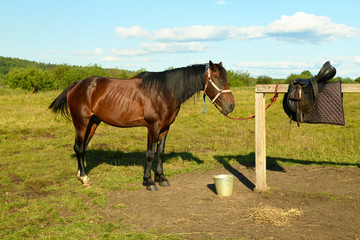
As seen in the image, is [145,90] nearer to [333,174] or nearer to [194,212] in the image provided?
[194,212]

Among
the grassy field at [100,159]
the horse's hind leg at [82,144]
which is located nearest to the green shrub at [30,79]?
the grassy field at [100,159]

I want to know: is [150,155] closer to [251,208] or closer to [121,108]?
[121,108]

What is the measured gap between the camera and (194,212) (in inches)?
193

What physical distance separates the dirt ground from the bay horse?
792 mm

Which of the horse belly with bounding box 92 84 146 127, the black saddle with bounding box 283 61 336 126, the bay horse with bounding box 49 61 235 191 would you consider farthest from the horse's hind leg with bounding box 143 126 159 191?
the black saddle with bounding box 283 61 336 126

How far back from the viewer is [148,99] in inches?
248

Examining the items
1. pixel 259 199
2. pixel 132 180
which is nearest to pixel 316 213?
pixel 259 199

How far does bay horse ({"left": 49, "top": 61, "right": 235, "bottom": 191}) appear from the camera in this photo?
601cm

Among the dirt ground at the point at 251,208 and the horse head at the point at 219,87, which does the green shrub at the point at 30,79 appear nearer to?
the dirt ground at the point at 251,208

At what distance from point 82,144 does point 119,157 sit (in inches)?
93.2

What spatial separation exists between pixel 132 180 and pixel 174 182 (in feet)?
3.01

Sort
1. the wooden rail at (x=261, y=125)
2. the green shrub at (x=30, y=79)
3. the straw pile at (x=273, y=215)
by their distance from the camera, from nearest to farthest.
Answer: the straw pile at (x=273, y=215) < the wooden rail at (x=261, y=125) < the green shrub at (x=30, y=79)

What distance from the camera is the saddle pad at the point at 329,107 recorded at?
5.36 metres

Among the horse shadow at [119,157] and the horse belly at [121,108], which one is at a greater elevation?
the horse belly at [121,108]
